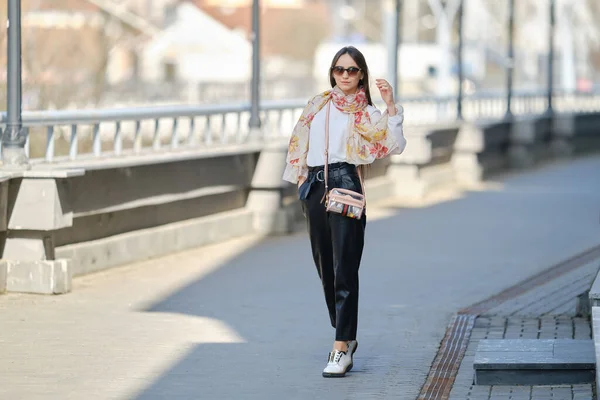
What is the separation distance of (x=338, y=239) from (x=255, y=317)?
2451 mm

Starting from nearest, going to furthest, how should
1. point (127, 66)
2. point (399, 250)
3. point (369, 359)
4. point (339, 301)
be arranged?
point (339, 301) → point (369, 359) → point (399, 250) → point (127, 66)

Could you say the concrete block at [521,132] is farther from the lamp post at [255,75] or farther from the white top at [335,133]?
the white top at [335,133]

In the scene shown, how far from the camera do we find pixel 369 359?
351 inches

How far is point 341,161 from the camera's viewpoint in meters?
8.17

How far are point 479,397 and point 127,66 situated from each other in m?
74.2

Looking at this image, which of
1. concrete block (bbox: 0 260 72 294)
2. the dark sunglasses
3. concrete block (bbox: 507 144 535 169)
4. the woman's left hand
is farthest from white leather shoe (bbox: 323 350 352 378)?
concrete block (bbox: 507 144 535 169)

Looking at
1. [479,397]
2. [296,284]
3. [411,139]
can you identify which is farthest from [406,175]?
[479,397]

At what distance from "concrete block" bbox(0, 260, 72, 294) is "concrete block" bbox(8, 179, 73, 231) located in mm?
263

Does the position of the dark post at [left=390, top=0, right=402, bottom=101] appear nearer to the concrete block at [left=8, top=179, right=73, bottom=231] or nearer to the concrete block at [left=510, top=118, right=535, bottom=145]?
the concrete block at [left=510, top=118, right=535, bottom=145]

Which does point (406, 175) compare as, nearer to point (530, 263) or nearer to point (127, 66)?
point (530, 263)

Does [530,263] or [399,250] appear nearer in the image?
[530,263]

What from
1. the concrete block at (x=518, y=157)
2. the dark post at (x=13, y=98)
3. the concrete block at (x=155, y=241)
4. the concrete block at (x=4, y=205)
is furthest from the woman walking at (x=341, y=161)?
the concrete block at (x=518, y=157)

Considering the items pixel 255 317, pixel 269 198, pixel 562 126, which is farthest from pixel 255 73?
pixel 562 126

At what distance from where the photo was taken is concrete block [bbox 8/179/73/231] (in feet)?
36.3
